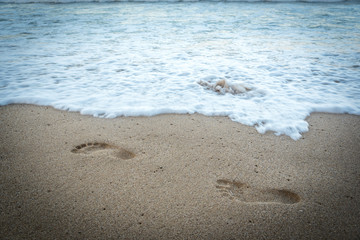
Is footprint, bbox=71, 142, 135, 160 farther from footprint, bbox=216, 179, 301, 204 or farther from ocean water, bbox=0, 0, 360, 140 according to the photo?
footprint, bbox=216, 179, 301, 204

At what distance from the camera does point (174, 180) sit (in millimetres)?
1790

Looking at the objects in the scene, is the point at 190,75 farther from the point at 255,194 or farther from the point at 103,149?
the point at 255,194

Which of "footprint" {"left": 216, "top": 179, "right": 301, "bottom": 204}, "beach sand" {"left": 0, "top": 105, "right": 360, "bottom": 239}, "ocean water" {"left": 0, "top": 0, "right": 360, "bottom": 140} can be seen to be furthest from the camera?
"ocean water" {"left": 0, "top": 0, "right": 360, "bottom": 140}

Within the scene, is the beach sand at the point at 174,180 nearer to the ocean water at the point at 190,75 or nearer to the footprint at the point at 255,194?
the footprint at the point at 255,194

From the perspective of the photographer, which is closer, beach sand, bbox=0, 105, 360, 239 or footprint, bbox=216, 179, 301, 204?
beach sand, bbox=0, 105, 360, 239

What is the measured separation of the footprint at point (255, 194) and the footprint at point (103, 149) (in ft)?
3.02

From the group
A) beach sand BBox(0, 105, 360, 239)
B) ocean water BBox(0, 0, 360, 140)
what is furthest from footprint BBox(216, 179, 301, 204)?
ocean water BBox(0, 0, 360, 140)

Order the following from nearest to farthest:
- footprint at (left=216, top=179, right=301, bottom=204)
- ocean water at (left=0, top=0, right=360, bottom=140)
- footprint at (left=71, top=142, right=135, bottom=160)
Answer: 1. footprint at (left=216, top=179, right=301, bottom=204)
2. footprint at (left=71, top=142, right=135, bottom=160)
3. ocean water at (left=0, top=0, right=360, bottom=140)

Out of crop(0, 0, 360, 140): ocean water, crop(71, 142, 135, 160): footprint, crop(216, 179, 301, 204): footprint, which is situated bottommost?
crop(216, 179, 301, 204): footprint

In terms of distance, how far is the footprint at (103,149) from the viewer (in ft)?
6.76

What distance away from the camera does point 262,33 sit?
7363mm

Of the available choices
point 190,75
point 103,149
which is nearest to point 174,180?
point 103,149

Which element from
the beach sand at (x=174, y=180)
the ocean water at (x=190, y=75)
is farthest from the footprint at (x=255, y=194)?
the ocean water at (x=190, y=75)

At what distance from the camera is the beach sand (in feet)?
4.69
